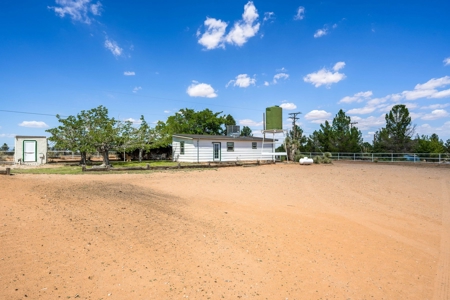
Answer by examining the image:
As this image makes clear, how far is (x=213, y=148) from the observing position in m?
26.0

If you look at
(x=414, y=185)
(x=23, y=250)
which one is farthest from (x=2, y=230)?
(x=414, y=185)

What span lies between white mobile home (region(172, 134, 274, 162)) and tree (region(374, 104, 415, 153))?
16634mm

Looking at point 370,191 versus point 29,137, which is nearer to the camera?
point 370,191

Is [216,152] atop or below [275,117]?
below

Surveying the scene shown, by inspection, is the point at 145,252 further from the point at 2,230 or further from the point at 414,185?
the point at 414,185

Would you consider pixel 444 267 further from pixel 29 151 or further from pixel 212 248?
pixel 29 151

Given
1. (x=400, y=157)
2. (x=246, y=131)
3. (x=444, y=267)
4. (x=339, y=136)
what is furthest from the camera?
(x=246, y=131)

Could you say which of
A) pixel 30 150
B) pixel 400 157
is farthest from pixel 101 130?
pixel 400 157

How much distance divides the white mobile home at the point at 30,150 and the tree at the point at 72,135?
12.0 ft

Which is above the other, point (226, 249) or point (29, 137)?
point (29, 137)

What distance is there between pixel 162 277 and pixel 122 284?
54 cm

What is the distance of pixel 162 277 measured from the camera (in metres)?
3.85

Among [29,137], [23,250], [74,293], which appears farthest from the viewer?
[29,137]

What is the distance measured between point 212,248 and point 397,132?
36117 millimetres
